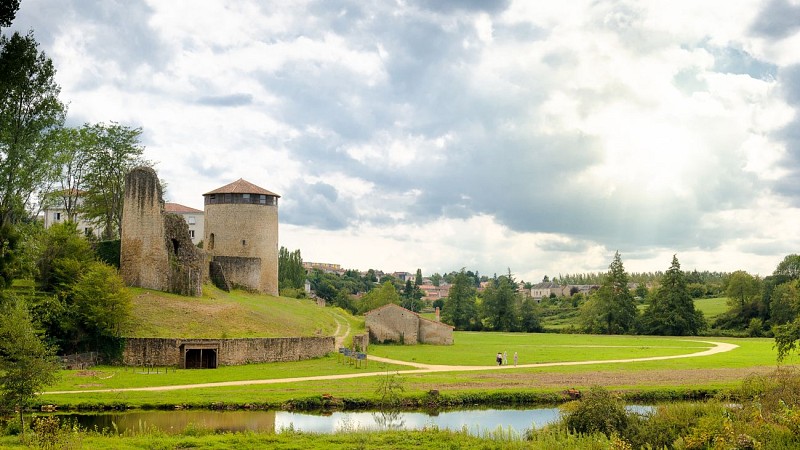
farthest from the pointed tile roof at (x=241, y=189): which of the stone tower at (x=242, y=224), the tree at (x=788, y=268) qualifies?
the tree at (x=788, y=268)

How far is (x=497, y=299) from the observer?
327 feet

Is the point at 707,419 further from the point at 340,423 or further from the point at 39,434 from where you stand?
the point at 39,434

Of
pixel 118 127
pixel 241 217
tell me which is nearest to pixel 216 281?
pixel 241 217

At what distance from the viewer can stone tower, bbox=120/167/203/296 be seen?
52.8 meters

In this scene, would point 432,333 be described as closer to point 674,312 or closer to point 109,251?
point 109,251

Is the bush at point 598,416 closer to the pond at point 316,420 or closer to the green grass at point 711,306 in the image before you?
the pond at point 316,420

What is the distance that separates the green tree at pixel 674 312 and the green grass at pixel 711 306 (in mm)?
10962

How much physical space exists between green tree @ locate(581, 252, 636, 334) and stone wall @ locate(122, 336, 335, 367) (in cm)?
5297

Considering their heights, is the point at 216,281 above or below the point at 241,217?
below

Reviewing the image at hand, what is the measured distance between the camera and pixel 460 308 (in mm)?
100500

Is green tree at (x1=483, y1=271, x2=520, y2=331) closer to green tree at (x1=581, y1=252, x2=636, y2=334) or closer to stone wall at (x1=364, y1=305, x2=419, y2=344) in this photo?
green tree at (x1=581, y1=252, x2=636, y2=334)

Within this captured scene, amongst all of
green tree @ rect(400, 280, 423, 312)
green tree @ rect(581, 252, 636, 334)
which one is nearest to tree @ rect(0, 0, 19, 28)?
green tree @ rect(581, 252, 636, 334)

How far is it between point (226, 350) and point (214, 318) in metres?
5.16

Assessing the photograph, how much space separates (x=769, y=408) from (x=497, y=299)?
2971 inches
